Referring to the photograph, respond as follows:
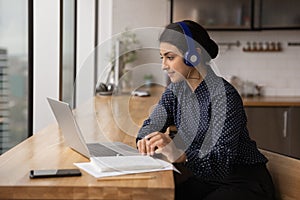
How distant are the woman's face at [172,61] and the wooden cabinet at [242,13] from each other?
2.72 metres

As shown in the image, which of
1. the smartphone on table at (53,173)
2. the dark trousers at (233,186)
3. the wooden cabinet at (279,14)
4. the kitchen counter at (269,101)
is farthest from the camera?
the wooden cabinet at (279,14)

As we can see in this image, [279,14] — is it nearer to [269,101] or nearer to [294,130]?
[269,101]

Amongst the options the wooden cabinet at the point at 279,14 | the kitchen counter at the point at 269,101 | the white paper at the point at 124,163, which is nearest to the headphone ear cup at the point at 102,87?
the kitchen counter at the point at 269,101

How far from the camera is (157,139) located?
1.87 meters

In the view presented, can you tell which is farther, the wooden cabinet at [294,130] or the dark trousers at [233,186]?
the wooden cabinet at [294,130]

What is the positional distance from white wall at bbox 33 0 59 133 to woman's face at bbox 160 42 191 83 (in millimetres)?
1348

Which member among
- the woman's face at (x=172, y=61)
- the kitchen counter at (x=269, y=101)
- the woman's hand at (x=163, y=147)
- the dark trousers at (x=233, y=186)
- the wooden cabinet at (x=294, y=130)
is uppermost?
the woman's face at (x=172, y=61)

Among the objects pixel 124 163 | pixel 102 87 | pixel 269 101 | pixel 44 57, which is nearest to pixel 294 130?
pixel 269 101

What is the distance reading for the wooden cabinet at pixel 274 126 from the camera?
4.43 meters

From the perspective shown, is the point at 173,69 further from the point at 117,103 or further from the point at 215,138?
the point at 117,103

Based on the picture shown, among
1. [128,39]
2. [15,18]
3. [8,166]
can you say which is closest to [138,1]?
[128,39]

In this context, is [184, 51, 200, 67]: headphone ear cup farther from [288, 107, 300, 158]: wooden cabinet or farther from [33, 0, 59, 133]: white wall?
[288, 107, 300, 158]: wooden cabinet

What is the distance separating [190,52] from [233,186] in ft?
1.71

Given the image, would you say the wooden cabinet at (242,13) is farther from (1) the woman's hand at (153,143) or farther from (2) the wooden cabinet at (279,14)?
(1) the woman's hand at (153,143)
